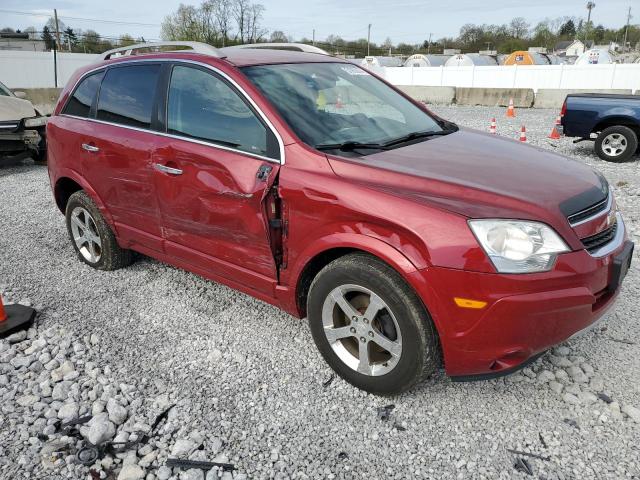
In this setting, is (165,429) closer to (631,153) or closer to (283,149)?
(283,149)

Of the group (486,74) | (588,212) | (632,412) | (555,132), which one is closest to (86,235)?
(588,212)

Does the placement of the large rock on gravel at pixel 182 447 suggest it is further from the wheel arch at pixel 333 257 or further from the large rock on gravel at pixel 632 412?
the large rock on gravel at pixel 632 412

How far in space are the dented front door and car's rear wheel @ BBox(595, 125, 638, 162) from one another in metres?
8.03

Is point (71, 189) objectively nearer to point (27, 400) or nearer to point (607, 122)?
point (27, 400)

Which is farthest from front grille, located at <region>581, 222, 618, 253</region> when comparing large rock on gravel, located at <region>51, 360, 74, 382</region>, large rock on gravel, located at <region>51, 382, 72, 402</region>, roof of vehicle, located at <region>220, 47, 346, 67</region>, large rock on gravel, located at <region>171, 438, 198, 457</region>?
large rock on gravel, located at <region>51, 360, 74, 382</region>

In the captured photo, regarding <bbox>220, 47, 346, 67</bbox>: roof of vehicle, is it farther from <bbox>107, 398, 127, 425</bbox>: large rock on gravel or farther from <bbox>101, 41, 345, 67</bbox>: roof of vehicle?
<bbox>107, 398, 127, 425</bbox>: large rock on gravel

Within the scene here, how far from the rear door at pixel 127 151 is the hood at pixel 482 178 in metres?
1.68

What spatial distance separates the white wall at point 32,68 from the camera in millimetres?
23844

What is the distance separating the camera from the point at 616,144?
351 inches

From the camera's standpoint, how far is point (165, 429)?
8.89ft

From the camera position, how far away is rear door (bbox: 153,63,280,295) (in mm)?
3080

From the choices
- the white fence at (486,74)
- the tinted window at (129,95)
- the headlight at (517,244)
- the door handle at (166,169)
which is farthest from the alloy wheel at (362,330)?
the white fence at (486,74)

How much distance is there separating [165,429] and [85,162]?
8.49ft

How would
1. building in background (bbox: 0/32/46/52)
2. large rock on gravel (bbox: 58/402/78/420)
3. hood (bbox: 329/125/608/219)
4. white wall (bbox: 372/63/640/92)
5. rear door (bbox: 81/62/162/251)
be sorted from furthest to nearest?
building in background (bbox: 0/32/46/52) < white wall (bbox: 372/63/640/92) < rear door (bbox: 81/62/162/251) < large rock on gravel (bbox: 58/402/78/420) < hood (bbox: 329/125/608/219)
